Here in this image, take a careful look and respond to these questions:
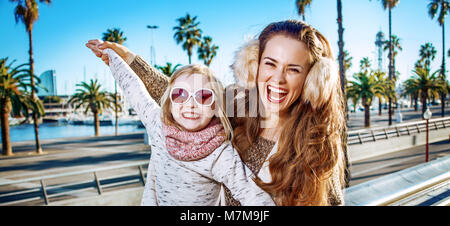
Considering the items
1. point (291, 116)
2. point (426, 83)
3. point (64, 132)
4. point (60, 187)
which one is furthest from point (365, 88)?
point (64, 132)

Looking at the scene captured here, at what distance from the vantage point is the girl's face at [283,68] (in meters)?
1.08

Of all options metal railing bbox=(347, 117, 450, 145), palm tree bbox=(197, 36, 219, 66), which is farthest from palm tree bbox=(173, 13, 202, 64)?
metal railing bbox=(347, 117, 450, 145)

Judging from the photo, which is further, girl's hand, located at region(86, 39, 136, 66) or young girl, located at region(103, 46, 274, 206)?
girl's hand, located at region(86, 39, 136, 66)

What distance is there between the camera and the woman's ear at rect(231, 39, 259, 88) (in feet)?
3.75

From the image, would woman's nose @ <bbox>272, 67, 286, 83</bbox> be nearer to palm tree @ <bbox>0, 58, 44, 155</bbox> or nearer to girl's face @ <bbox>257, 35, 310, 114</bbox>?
girl's face @ <bbox>257, 35, 310, 114</bbox>

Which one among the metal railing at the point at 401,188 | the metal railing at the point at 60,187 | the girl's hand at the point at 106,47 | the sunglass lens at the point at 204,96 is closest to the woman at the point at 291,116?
the sunglass lens at the point at 204,96

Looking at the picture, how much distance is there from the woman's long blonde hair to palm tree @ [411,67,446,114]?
2900 centimetres

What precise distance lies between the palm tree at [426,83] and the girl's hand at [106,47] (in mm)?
29254

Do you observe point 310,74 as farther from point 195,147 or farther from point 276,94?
point 195,147

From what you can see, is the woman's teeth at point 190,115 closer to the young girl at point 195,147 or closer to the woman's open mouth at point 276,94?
the young girl at point 195,147

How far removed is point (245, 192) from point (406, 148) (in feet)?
64.6

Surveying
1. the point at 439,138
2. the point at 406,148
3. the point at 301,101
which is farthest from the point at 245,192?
the point at 439,138
